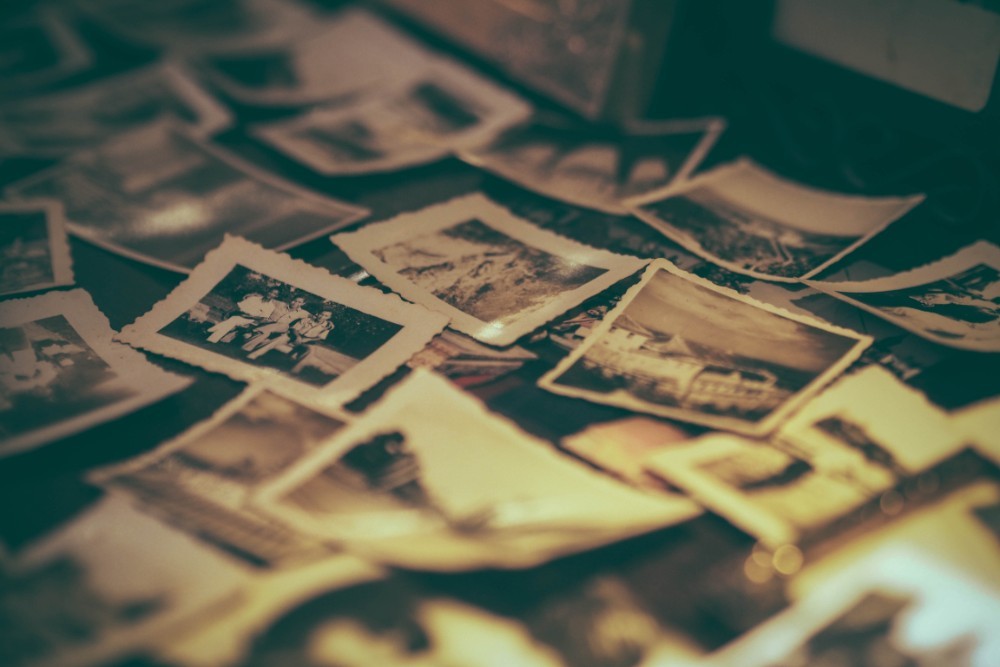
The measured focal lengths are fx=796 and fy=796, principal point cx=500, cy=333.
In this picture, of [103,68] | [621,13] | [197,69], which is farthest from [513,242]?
[103,68]

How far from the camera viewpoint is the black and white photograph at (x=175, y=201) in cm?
99

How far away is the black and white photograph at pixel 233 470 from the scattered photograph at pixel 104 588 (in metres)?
0.02

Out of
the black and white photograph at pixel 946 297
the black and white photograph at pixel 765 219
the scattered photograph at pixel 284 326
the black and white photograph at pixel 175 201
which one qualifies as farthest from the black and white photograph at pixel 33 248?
the black and white photograph at pixel 946 297

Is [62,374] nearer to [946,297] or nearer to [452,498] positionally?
[452,498]

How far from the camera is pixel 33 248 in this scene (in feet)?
3.17

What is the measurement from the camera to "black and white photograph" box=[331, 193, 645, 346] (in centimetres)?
87

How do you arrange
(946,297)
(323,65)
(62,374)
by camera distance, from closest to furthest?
(62,374) < (946,297) < (323,65)

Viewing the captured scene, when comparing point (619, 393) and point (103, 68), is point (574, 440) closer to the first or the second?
point (619, 393)

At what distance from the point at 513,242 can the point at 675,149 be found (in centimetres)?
35

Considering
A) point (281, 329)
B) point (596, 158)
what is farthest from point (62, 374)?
point (596, 158)

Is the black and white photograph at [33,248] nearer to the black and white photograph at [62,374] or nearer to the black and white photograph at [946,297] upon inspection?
the black and white photograph at [62,374]

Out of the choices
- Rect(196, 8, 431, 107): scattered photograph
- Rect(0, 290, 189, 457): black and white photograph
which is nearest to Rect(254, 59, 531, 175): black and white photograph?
Rect(196, 8, 431, 107): scattered photograph

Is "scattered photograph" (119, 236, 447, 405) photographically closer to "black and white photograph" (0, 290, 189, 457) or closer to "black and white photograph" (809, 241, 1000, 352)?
"black and white photograph" (0, 290, 189, 457)

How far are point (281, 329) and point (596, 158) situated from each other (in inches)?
21.9
